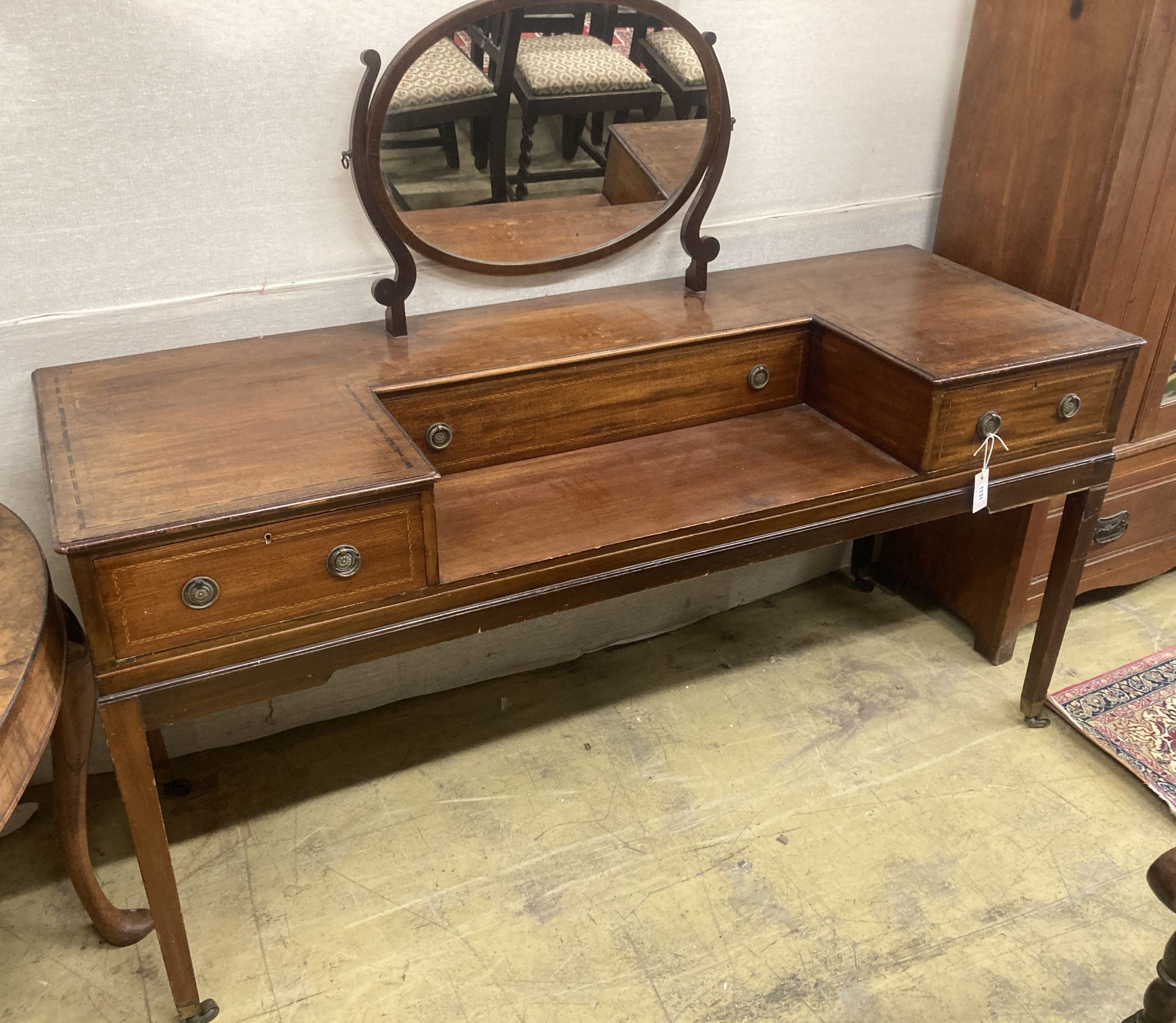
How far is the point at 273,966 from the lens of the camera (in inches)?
72.1

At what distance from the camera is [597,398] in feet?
6.23

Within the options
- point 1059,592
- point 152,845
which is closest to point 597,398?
point 152,845

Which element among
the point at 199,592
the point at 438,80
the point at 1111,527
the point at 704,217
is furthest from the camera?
the point at 1111,527

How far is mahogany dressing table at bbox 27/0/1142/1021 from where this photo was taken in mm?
1401

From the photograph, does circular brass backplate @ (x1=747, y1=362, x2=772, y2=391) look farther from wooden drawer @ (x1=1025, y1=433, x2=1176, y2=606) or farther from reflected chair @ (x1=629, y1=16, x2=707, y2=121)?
wooden drawer @ (x1=1025, y1=433, x2=1176, y2=606)

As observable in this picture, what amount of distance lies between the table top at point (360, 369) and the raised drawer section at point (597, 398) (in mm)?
32

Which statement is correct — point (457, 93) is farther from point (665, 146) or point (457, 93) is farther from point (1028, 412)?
point (1028, 412)

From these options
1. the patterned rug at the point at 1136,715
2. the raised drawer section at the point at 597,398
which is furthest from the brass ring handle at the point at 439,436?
the patterned rug at the point at 1136,715

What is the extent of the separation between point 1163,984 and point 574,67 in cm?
165

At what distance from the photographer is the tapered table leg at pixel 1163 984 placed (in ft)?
3.61

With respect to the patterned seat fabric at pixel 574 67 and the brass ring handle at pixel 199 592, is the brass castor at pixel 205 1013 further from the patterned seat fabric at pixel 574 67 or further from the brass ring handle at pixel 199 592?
the patterned seat fabric at pixel 574 67

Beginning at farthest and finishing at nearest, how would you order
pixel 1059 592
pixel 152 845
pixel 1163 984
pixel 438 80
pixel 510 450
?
1. pixel 1059 592
2. pixel 510 450
3. pixel 438 80
4. pixel 152 845
5. pixel 1163 984

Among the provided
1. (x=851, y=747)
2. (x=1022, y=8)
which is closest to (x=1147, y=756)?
(x=851, y=747)

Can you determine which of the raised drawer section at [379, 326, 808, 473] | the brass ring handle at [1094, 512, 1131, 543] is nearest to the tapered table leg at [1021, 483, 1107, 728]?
the brass ring handle at [1094, 512, 1131, 543]
